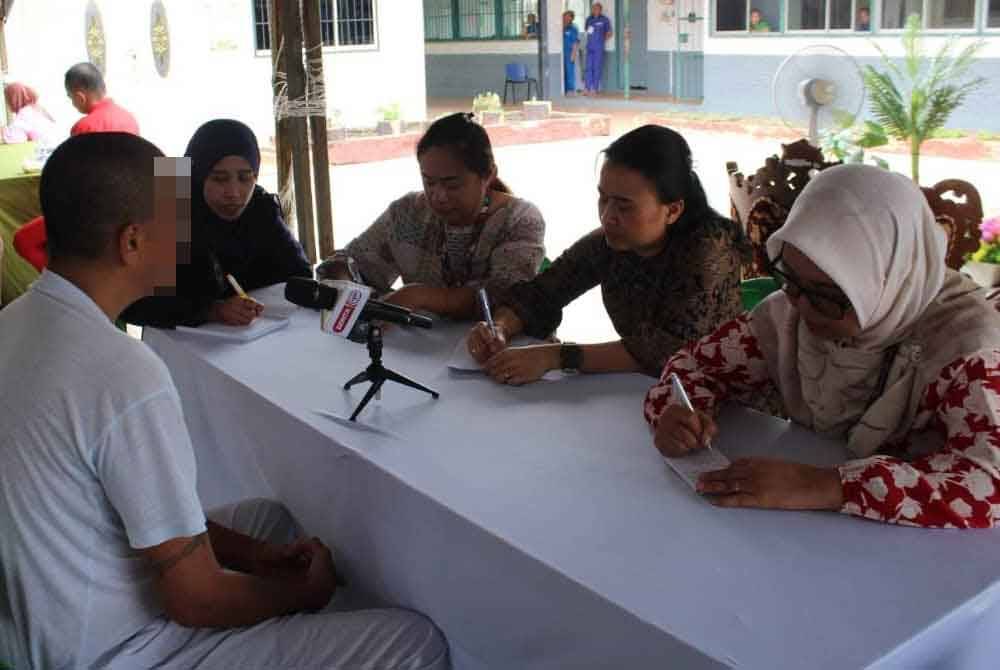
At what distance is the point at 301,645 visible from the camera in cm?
154

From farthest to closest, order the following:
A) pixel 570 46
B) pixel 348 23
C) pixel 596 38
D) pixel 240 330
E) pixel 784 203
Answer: pixel 570 46 → pixel 596 38 → pixel 348 23 → pixel 784 203 → pixel 240 330

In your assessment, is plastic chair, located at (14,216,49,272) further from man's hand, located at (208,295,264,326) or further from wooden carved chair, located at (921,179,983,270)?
wooden carved chair, located at (921,179,983,270)

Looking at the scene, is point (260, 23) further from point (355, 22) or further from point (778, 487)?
point (778, 487)

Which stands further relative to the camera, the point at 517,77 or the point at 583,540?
the point at 517,77

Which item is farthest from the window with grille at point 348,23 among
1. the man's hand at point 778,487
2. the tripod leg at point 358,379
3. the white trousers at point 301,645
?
the man's hand at point 778,487

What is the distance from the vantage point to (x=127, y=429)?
4.26 ft

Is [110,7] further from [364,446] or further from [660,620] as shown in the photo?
[660,620]

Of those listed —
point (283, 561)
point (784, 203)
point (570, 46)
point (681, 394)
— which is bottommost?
point (283, 561)

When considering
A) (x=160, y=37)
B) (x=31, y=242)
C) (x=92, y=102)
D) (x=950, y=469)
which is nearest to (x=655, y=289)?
(x=950, y=469)

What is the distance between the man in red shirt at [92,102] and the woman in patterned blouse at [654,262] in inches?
166

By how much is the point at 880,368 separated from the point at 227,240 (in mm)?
2074

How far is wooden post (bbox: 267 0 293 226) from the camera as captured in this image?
14.0 ft

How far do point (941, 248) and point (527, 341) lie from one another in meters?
1.09

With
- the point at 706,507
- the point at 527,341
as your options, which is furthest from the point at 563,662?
the point at 527,341
